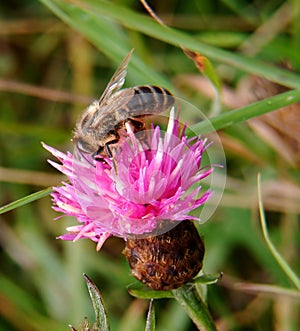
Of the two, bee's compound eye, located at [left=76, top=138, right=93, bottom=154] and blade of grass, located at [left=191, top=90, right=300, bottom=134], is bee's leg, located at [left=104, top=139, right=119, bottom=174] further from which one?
blade of grass, located at [left=191, top=90, right=300, bottom=134]

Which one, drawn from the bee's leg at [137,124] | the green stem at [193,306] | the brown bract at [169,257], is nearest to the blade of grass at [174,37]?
the bee's leg at [137,124]

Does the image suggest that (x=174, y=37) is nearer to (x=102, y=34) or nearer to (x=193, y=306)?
(x=102, y=34)

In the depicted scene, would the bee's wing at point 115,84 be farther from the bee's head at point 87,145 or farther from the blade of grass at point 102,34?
the blade of grass at point 102,34

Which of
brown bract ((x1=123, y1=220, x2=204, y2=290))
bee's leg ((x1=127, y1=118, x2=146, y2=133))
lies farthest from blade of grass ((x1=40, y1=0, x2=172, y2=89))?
brown bract ((x1=123, y1=220, x2=204, y2=290))

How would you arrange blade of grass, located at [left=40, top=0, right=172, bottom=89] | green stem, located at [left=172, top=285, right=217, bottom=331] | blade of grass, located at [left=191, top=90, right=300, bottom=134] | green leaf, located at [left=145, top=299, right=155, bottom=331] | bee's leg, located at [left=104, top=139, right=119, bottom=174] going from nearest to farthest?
green leaf, located at [left=145, top=299, right=155, bottom=331], bee's leg, located at [left=104, top=139, right=119, bottom=174], green stem, located at [left=172, top=285, right=217, bottom=331], blade of grass, located at [left=191, top=90, right=300, bottom=134], blade of grass, located at [left=40, top=0, right=172, bottom=89]

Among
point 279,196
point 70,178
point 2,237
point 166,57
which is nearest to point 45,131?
point 2,237

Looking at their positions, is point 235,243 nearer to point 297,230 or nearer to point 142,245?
point 297,230

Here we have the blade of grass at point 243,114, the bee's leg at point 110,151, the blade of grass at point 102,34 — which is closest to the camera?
the bee's leg at point 110,151
